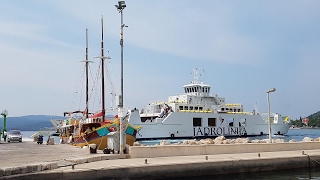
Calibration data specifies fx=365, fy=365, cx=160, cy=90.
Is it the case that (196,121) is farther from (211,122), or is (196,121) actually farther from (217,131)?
(217,131)

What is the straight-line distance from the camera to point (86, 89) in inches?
1885

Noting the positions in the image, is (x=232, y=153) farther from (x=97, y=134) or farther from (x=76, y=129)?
(x=76, y=129)

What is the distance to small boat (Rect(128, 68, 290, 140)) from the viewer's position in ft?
167

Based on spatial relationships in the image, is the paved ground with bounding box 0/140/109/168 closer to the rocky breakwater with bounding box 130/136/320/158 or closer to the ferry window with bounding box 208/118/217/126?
the rocky breakwater with bounding box 130/136/320/158

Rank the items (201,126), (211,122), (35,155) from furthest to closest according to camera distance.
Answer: (211,122), (201,126), (35,155)

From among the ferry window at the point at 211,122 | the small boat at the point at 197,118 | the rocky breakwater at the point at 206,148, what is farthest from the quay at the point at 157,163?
the ferry window at the point at 211,122

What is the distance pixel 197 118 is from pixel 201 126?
54.0 inches

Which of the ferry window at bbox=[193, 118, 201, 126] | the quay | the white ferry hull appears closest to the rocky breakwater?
the quay

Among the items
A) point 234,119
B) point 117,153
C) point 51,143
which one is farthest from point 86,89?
point 117,153

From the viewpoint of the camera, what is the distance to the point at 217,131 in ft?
192

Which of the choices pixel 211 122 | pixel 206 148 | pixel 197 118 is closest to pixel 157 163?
pixel 206 148

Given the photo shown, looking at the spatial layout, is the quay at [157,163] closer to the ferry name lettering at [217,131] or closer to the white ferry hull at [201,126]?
the white ferry hull at [201,126]

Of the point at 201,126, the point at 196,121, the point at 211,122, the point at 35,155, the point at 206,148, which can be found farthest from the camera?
the point at 211,122

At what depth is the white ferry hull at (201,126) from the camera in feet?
164
